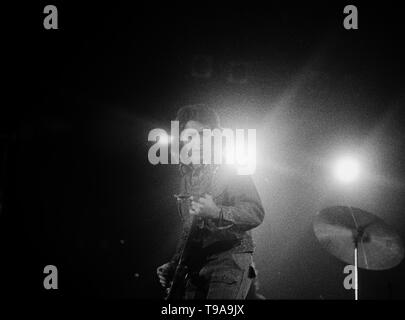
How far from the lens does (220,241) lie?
9.21 feet

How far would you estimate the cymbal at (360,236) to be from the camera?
3.07 metres

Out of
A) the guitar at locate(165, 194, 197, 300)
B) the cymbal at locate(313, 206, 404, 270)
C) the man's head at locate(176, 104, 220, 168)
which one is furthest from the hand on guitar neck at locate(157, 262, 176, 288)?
the cymbal at locate(313, 206, 404, 270)

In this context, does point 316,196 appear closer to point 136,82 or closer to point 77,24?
point 136,82

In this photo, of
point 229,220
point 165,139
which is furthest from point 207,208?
point 165,139

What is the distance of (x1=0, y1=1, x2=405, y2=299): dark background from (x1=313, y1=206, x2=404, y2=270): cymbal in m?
0.65

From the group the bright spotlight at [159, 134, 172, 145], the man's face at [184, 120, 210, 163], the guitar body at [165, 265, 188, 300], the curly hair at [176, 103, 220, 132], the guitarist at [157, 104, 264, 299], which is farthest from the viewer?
the bright spotlight at [159, 134, 172, 145]

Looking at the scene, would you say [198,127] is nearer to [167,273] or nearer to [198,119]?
[198,119]

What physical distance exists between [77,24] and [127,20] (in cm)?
54

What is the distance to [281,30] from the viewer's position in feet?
13.6

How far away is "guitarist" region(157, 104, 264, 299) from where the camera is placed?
2693 millimetres

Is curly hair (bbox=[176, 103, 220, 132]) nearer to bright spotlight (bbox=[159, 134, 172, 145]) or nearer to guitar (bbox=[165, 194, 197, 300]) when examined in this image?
bright spotlight (bbox=[159, 134, 172, 145])

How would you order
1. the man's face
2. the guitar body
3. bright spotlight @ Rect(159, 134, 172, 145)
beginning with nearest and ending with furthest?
the guitar body → the man's face → bright spotlight @ Rect(159, 134, 172, 145)

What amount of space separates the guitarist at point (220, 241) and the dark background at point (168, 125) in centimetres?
85

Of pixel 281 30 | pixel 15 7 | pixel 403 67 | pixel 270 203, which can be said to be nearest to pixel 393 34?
pixel 403 67
